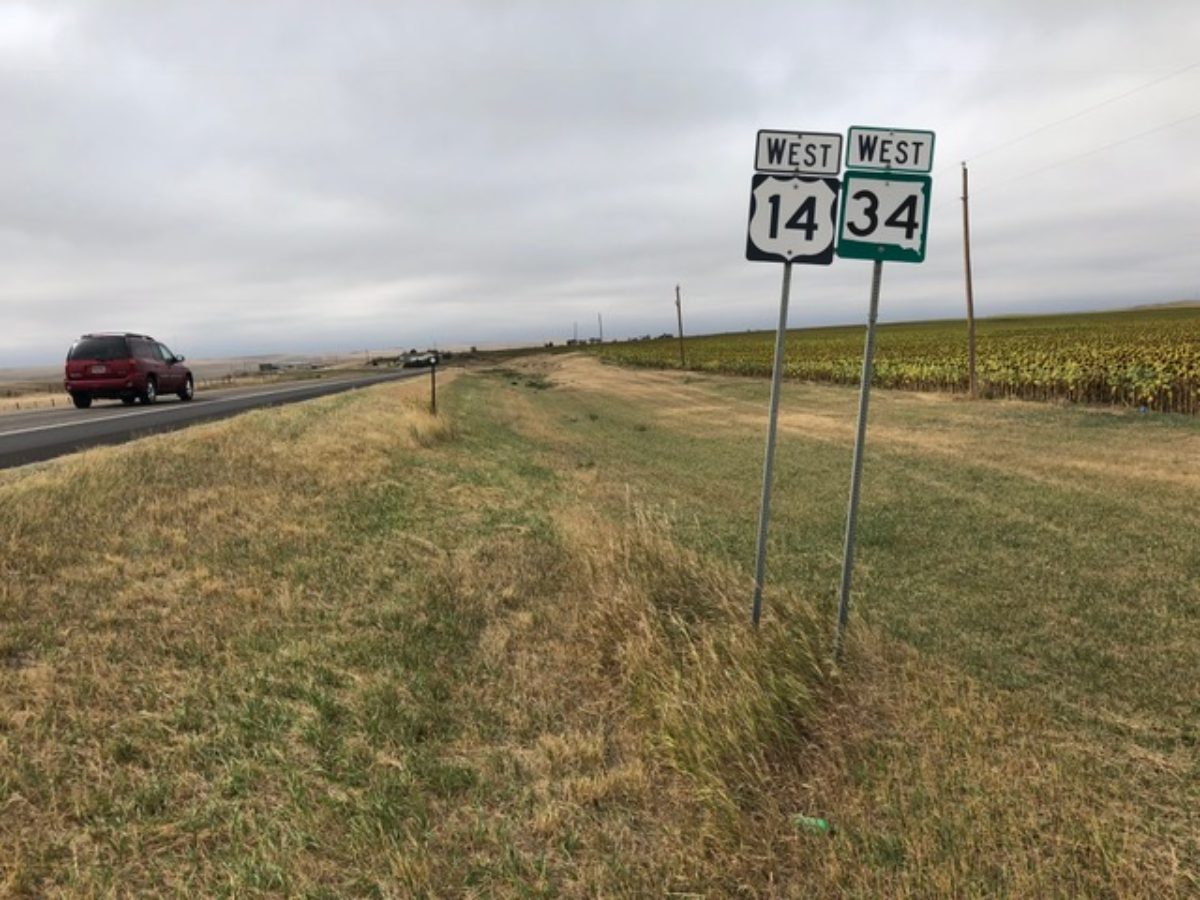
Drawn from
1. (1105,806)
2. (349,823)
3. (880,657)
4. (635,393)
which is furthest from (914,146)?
(635,393)

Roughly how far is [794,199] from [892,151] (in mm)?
601

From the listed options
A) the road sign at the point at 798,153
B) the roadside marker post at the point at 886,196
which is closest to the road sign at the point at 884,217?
the roadside marker post at the point at 886,196

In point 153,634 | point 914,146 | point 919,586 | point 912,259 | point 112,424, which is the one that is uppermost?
point 914,146

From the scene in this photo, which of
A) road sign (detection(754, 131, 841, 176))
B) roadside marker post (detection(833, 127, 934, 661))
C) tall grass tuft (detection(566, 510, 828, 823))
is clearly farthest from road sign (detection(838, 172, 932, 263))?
tall grass tuft (detection(566, 510, 828, 823))

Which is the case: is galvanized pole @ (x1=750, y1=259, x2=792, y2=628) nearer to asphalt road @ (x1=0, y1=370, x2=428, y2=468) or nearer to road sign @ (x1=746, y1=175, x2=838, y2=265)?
road sign @ (x1=746, y1=175, x2=838, y2=265)

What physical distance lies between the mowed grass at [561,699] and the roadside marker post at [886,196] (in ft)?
4.95

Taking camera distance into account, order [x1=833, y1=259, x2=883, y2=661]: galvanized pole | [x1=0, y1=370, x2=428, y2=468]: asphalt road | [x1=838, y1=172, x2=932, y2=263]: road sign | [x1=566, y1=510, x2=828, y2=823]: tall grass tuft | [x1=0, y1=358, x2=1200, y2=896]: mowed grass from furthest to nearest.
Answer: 1. [x1=0, y1=370, x2=428, y2=468]: asphalt road
2. [x1=833, y1=259, x2=883, y2=661]: galvanized pole
3. [x1=838, y1=172, x2=932, y2=263]: road sign
4. [x1=566, y1=510, x2=828, y2=823]: tall grass tuft
5. [x1=0, y1=358, x2=1200, y2=896]: mowed grass

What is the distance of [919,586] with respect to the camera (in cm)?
666

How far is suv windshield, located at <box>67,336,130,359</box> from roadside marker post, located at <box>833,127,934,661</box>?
2195cm

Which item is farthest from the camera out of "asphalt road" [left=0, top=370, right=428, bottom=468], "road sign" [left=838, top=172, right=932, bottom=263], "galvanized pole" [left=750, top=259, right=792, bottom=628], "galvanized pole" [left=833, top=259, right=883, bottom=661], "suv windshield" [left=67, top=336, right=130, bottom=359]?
"suv windshield" [left=67, top=336, right=130, bottom=359]

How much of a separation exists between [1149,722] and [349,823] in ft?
14.5

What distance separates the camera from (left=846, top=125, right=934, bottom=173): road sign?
4.03 meters

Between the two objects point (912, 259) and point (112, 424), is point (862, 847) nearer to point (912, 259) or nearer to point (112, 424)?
point (912, 259)

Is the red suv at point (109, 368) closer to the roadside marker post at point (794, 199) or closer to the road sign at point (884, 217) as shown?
the roadside marker post at point (794, 199)
